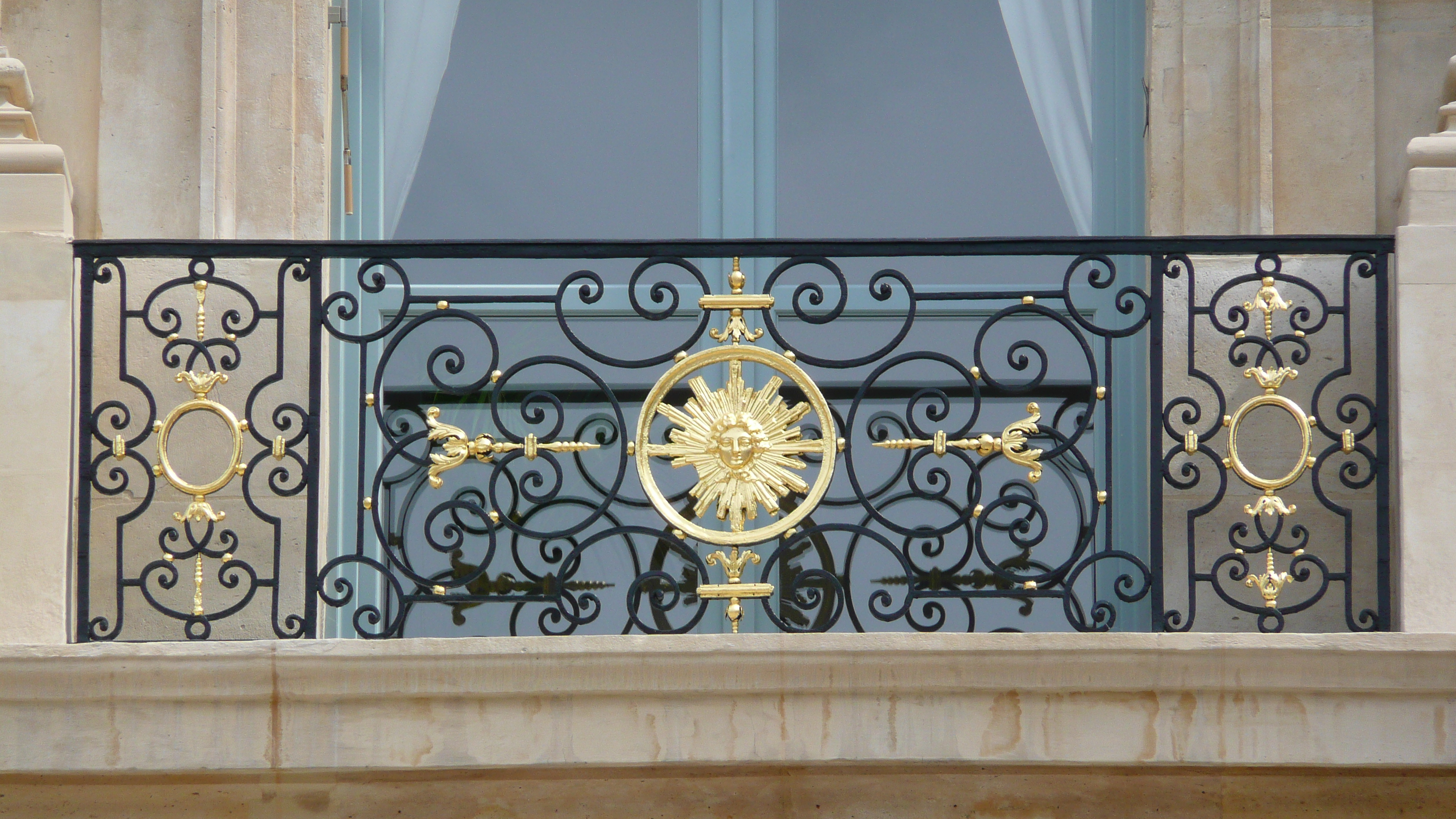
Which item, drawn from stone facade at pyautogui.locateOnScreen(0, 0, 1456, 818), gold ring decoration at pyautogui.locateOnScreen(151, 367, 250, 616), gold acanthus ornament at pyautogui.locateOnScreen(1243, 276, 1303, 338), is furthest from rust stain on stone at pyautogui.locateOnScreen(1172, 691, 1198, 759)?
gold ring decoration at pyautogui.locateOnScreen(151, 367, 250, 616)

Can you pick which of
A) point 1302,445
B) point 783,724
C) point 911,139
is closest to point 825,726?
point 783,724

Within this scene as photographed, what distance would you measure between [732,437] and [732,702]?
2.10ft

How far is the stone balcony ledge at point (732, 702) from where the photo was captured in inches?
178

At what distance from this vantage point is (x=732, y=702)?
15.0 ft

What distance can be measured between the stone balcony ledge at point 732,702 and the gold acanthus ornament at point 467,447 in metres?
0.48

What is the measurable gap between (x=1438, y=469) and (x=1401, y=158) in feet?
3.64

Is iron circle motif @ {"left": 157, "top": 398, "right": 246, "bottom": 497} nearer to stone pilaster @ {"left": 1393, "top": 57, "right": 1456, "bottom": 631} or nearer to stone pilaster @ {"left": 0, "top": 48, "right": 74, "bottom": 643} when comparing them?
stone pilaster @ {"left": 0, "top": 48, "right": 74, "bottom": 643}

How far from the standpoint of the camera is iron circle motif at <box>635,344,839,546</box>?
15.5 feet

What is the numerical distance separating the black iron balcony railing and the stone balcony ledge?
0.17m

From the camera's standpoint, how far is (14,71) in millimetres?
5211

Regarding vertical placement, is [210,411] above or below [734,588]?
above

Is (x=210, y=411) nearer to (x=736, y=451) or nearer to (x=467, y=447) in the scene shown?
(x=467, y=447)

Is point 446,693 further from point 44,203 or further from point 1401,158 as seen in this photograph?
point 1401,158

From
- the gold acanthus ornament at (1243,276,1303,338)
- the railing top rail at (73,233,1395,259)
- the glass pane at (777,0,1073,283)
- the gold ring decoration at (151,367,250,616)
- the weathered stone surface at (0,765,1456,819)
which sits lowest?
the weathered stone surface at (0,765,1456,819)
